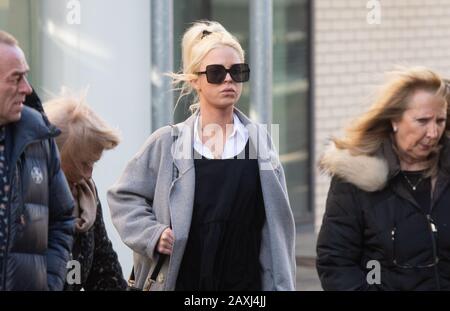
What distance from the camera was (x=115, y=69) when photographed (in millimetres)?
8844

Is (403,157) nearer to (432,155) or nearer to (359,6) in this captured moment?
(432,155)

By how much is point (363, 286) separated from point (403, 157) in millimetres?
548

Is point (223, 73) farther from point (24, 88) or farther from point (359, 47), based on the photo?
point (359, 47)

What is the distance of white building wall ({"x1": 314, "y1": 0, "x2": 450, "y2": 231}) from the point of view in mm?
12695

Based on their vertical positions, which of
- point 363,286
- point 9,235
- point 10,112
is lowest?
point 363,286

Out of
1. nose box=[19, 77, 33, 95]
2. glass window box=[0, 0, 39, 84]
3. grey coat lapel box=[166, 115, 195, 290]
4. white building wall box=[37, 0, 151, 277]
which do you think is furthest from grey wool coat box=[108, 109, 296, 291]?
glass window box=[0, 0, 39, 84]

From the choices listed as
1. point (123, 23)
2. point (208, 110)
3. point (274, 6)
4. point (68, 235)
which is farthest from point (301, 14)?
point (68, 235)

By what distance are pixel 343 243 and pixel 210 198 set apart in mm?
574

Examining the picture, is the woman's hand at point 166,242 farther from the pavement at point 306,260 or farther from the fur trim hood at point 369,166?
the pavement at point 306,260

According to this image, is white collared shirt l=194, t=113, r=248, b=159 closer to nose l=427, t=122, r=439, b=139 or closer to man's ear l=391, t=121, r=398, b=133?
man's ear l=391, t=121, r=398, b=133

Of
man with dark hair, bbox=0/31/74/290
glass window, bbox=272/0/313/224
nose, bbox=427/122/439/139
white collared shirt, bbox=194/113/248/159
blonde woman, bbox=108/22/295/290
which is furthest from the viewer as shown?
glass window, bbox=272/0/313/224

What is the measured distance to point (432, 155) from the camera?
563cm

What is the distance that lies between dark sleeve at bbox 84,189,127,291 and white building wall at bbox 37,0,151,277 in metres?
2.81

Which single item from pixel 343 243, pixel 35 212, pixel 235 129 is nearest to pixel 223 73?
pixel 235 129
